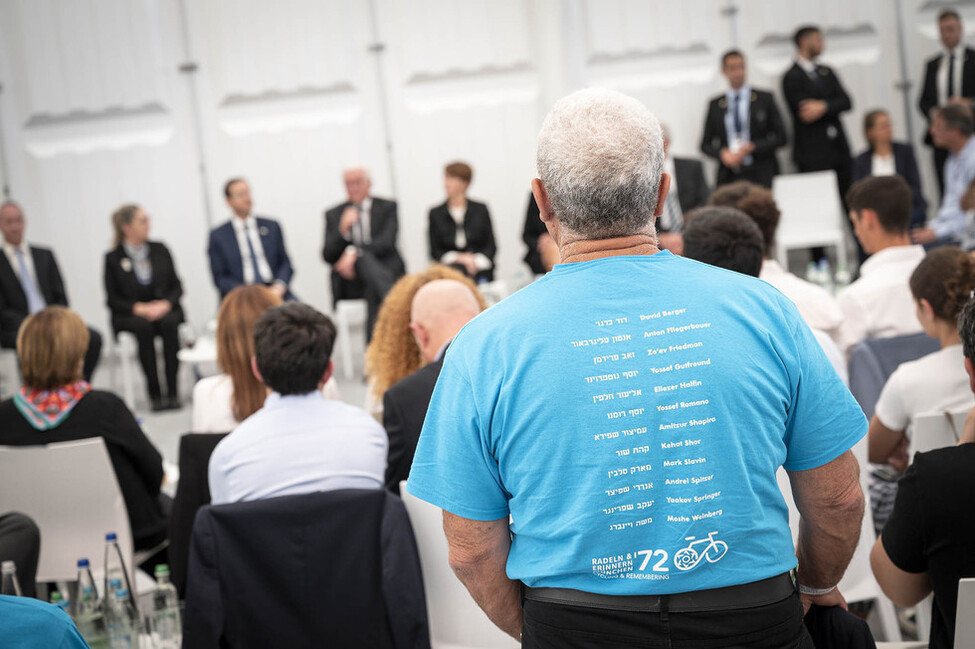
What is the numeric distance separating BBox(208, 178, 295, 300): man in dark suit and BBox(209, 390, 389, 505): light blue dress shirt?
5081 millimetres

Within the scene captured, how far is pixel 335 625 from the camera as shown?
7.82ft

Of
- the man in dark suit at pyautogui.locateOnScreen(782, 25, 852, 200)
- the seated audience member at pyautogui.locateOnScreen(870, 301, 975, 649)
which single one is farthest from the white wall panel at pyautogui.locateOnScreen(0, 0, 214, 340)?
the seated audience member at pyautogui.locateOnScreen(870, 301, 975, 649)

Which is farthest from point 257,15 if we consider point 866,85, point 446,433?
point 446,433

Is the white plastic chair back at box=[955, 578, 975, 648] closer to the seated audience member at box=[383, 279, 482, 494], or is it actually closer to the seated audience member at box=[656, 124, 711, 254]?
the seated audience member at box=[383, 279, 482, 494]

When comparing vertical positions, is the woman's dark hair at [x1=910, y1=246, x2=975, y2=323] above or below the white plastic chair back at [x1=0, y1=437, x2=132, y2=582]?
above

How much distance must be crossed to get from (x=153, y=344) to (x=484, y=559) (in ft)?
21.0

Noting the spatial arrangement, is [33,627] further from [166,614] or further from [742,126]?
[742,126]

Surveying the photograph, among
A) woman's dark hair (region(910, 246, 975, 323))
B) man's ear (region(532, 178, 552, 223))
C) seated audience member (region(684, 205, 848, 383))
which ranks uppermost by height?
man's ear (region(532, 178, 552, 223))

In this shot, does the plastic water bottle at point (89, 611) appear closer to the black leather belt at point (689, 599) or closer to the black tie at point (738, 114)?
the black leather belt at point (689, 599)

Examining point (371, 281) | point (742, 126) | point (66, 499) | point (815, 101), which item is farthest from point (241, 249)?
point (815, 101)

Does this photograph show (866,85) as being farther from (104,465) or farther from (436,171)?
(104,465)

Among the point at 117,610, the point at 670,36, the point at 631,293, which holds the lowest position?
the point at 117,610

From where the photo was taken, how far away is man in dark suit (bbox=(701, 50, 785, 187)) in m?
8.41

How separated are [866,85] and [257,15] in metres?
5.20
